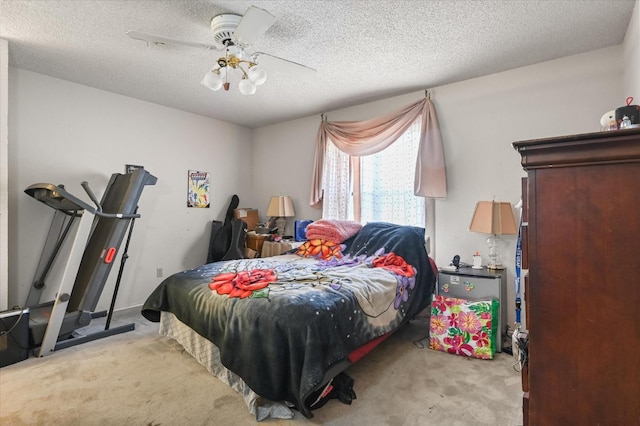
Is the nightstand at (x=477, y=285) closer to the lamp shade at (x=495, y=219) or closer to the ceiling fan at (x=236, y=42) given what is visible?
the lamp shade at (x=495, y=219)

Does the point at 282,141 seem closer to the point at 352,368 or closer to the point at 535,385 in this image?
the point at 352,368

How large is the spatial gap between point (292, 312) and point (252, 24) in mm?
1653

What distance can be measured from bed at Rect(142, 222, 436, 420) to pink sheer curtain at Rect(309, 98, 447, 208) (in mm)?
532

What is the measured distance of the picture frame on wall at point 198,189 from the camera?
425 cm

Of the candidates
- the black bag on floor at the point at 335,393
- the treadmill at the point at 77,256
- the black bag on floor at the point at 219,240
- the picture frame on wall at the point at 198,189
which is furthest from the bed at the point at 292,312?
the picture frame on wall at the point at 198,189

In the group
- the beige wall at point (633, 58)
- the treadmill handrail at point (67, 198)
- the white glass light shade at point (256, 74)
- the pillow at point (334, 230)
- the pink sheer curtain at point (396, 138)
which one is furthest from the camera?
the pillow at point (334, 230)

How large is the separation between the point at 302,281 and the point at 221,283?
1.87 ft

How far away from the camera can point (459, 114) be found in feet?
10.5

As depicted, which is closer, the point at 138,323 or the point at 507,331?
the point at 507,331

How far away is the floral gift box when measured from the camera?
2.46 meters

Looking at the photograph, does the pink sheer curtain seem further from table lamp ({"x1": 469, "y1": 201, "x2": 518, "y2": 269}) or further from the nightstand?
the nightstand

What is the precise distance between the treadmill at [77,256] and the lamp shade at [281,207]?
1663 millimetres

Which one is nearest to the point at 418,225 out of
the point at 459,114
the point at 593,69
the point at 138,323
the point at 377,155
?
the point at 377,155

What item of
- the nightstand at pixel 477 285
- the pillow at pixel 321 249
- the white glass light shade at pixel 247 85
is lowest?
the nightstand at pixel 477 285
